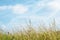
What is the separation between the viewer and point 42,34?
720 centimetres

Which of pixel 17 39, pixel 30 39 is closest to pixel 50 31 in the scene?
pixel 30 39

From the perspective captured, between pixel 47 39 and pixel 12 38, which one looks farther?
pixel 12 38

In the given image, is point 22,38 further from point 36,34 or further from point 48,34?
point 48,34

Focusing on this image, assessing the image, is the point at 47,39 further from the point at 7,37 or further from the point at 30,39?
the point at 7,37

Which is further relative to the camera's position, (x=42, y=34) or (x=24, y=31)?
(x=24, y=31)

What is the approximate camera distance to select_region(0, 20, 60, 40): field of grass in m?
6.91

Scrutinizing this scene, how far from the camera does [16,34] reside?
8039mm

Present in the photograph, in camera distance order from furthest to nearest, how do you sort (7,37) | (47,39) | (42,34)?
(7,37) → (42,34) → (47,39)

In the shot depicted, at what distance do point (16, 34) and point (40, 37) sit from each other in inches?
55.2

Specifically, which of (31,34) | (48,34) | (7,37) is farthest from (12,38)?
(48,34)

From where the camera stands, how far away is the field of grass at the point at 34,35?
272 inches

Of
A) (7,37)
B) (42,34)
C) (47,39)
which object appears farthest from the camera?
(7,37)

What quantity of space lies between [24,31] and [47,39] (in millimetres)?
1352

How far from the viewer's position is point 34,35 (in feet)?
23.8
